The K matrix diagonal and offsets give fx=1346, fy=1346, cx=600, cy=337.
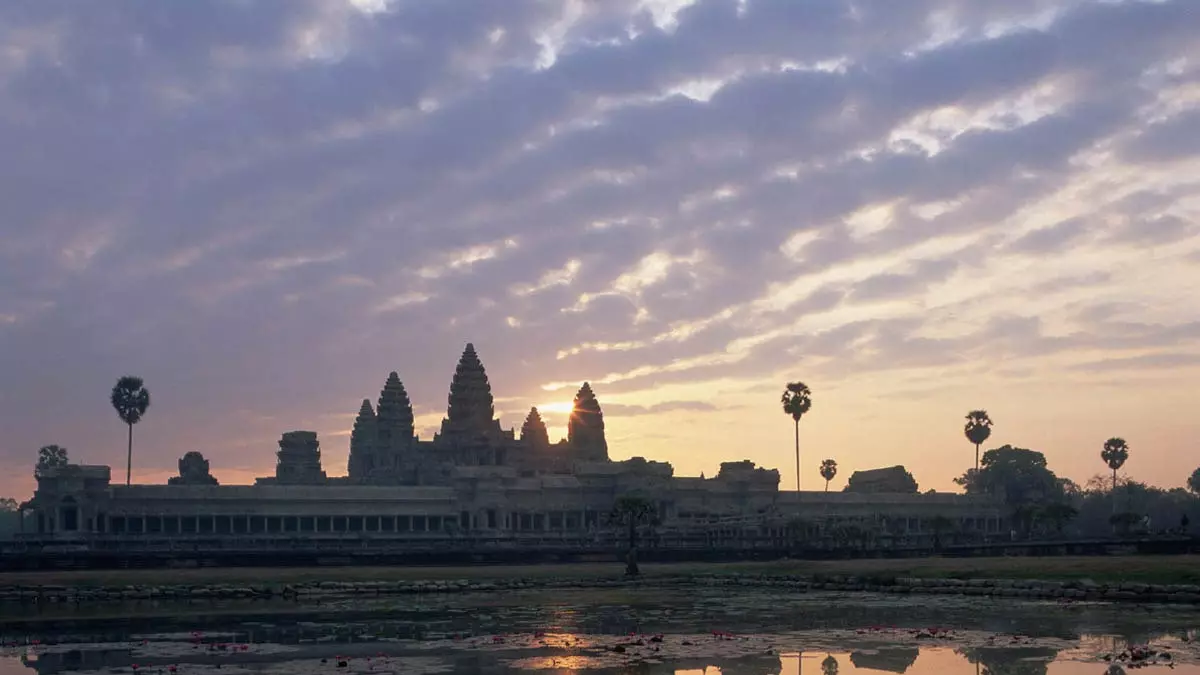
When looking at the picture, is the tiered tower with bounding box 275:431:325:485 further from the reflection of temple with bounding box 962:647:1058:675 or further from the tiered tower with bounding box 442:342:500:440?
the reflection of temple with bounding box 962:647:1058:675

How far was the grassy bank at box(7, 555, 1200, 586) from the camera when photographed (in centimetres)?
5684

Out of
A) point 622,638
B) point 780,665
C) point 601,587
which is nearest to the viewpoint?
point 780,665

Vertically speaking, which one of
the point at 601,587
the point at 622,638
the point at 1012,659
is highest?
the point at 1012,659

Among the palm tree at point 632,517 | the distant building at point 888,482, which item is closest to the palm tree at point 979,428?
the distant building at point 888,482

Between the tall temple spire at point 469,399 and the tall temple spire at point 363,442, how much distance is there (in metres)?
19.9

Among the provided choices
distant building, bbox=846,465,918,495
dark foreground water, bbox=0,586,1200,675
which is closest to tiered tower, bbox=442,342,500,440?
distant building, bbox=846,465,918,495

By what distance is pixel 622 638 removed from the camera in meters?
36.8

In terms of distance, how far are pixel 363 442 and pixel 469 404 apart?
27188mm

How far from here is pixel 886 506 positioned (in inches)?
6609

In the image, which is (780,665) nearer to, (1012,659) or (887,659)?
(887,659)

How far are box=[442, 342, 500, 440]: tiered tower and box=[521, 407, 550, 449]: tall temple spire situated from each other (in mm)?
18607

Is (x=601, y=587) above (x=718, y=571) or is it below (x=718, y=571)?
below

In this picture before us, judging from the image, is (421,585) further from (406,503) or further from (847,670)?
(406,503)

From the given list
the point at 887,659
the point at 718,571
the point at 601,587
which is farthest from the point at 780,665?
the point at 718,571
